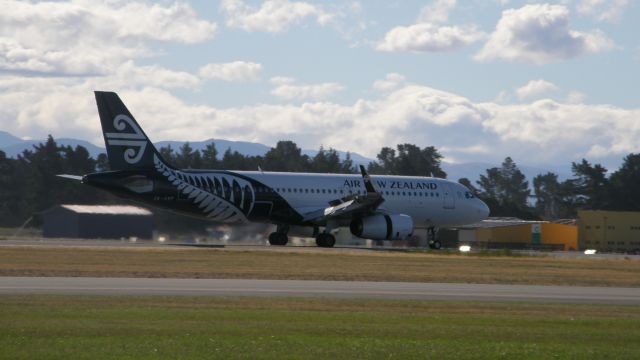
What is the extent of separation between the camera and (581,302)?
27.5m

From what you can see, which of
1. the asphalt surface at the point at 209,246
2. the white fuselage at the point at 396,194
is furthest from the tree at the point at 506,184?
the asphalt surface at the point at 209,246

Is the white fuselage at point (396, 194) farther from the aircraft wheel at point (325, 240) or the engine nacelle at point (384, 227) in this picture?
the engine nacelle at point (384, 227)

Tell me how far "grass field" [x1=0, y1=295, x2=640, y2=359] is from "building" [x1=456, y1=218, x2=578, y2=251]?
5120cm

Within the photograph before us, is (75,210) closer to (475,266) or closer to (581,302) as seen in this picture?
(475,266)

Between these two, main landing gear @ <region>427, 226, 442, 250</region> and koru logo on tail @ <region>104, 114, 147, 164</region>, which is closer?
koru logo on tail @ <region>104, 114, 147, 164</region>

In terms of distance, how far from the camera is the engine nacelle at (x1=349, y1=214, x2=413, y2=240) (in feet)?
189

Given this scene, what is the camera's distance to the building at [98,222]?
64312 millimetres

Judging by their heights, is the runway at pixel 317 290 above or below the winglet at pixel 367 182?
below

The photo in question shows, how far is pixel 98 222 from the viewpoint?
2653 inches

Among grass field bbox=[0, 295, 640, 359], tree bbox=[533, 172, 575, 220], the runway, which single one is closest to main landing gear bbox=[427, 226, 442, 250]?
the runway

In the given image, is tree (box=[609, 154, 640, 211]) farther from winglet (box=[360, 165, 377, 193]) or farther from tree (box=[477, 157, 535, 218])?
winglet (box=[360, 165, 377, 193])

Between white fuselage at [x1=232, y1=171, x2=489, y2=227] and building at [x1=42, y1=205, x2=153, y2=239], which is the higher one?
white fuselage at [x1=232, y1=171, x2=489, y2=227]


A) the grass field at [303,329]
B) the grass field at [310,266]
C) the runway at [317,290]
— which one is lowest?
the grass field at [303,329]

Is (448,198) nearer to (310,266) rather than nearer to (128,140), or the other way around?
(128,140)
